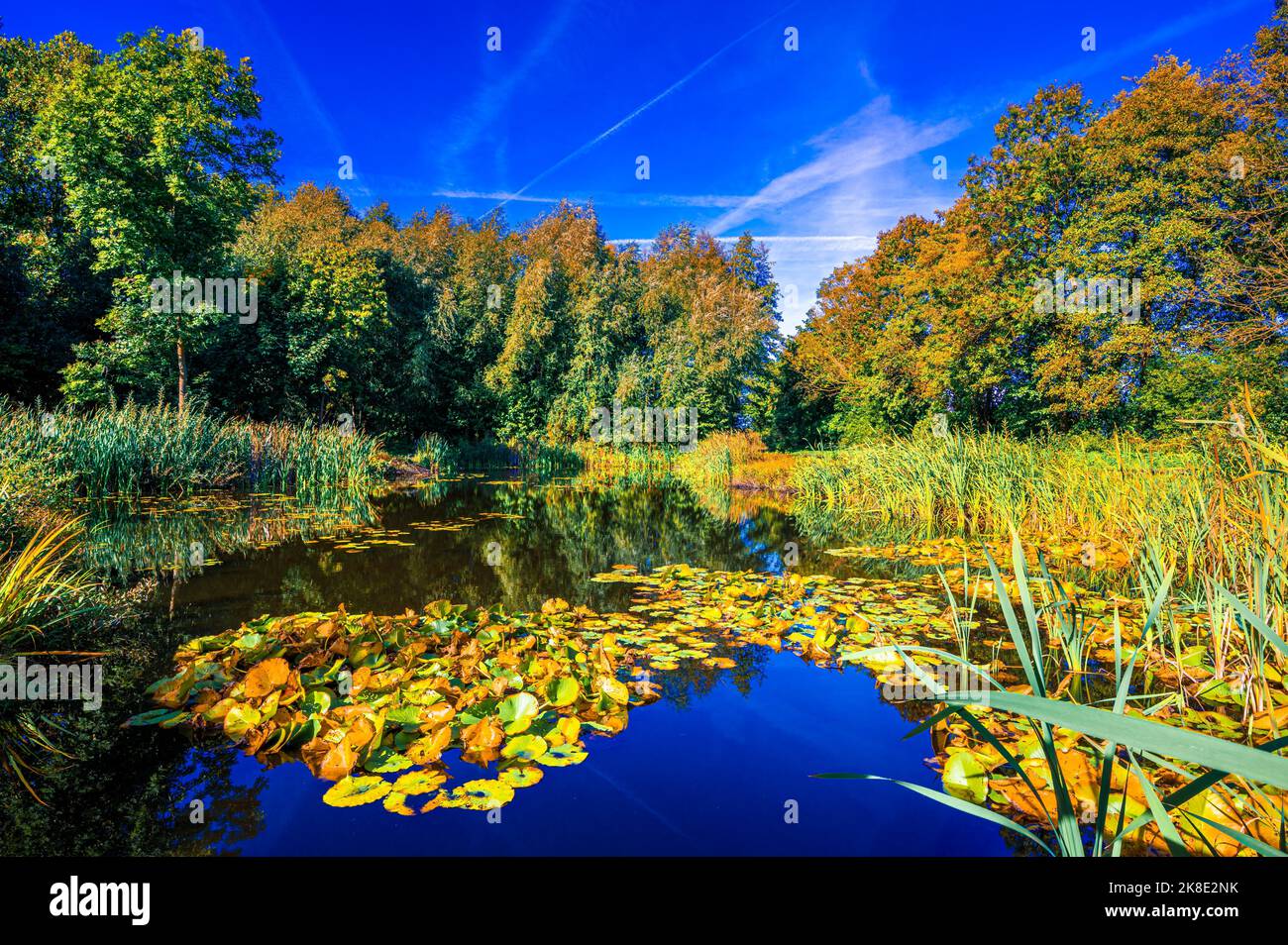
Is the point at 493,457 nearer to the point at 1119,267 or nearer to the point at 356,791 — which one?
the point at 1119,267

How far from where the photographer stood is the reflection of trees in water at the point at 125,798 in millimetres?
2162

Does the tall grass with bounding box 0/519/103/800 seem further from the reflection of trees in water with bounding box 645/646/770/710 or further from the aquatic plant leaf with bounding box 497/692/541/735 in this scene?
the reflection of trees in water with bounding box 645/646/770/710

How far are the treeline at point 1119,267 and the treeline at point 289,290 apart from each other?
25.8 ft

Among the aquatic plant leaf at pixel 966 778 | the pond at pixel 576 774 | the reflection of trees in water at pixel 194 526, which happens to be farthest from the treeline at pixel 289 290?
the aquatic plant leaf at pixel 966 778

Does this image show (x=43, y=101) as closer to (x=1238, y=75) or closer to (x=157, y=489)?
(x=157, y=489)

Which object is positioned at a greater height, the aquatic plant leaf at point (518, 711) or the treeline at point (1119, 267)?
the treeline at point (1119, 267)

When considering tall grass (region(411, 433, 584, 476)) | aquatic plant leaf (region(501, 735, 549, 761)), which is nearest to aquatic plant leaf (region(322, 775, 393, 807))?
aquatic plant leaf (region(501, 735, 549, 761))

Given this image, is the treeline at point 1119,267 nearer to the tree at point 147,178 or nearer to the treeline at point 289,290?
the treeline at point 289,290

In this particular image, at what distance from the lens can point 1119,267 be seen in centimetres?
1452

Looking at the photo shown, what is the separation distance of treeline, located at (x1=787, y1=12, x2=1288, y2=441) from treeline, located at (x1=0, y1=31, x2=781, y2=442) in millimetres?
7861

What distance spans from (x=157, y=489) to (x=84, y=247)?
11984 millimetres

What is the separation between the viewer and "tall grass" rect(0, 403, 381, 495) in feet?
29.2

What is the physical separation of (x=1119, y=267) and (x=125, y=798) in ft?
61.6

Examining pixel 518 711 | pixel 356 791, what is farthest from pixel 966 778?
pixel 356 791
